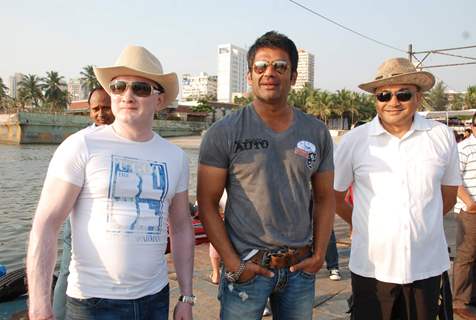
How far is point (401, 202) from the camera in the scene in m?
2.71

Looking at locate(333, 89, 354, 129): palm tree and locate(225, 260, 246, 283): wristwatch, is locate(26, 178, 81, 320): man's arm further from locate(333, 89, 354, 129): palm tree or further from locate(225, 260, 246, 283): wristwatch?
locate(333, 89, 354, 129): palm tree

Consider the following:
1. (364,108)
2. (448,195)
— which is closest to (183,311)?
(448,195)

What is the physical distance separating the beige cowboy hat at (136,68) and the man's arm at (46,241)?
658 millimetres

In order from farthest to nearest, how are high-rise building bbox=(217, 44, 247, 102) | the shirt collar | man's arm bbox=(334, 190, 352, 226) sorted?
high-rise building bbox=(217, 44, 247, 102) → man's arm bbox=(334, 190, 352, 226) → the shirt collar

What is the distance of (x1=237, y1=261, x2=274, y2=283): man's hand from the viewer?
235 cm

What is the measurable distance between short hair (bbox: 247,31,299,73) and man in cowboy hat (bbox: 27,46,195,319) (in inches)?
23.6

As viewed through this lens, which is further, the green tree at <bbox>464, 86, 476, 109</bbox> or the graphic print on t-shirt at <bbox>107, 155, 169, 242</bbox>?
the green tree at <bbox>464, 86, 476, 109</bbox>

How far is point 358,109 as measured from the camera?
72.5m

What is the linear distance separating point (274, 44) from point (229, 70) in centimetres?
18695

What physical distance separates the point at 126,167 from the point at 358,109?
7417 centimetres

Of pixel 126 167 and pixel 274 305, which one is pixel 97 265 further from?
→ pixel 274 305

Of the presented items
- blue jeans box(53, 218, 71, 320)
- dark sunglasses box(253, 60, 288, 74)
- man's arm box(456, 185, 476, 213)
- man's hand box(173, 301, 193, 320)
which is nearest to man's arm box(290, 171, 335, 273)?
dark sunglasses box(253, 60, 288, 74)

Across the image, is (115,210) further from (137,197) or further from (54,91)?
(54,91)

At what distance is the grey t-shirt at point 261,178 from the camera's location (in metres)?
2.38
